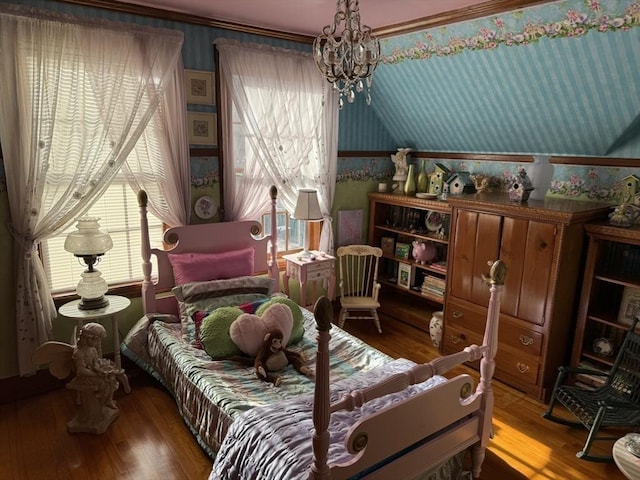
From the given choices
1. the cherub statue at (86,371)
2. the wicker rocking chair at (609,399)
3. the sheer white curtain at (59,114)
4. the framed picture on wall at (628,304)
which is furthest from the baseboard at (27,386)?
the framed picture on wall at (628,304)

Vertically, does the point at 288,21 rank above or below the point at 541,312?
above

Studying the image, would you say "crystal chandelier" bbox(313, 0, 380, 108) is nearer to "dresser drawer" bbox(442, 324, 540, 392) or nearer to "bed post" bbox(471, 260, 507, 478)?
"bed post" bbox(471, 260, 507, 478)

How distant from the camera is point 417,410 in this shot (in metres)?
1.89

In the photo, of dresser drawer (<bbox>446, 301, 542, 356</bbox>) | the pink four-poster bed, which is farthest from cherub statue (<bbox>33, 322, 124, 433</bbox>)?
dresser drawer (<bbox>446, 301, 542, 356</bbox>)

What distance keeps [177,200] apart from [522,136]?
2.80 meters

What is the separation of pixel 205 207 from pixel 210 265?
0.50 meters

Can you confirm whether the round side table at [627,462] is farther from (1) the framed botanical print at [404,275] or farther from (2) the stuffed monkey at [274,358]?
(1) the framed botanical print at [404,275]

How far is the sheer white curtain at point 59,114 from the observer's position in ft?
9.37

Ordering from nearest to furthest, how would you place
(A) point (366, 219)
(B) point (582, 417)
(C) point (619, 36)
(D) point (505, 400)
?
(C) point (619, 36) → (B) point (582, 417) → (D) point (505, 400) → (A) point (366, 219)

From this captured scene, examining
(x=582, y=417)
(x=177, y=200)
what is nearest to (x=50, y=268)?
(x=177, y=200)

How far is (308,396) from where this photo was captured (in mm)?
2332

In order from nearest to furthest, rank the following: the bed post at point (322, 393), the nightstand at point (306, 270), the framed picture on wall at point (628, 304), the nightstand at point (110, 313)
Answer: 1. the bed post at point (322, 393)
2. the nightstand at point (110, 313)
3. the framed picture on wall at point (628, 304)
4. the nightstand at point (306, 270)

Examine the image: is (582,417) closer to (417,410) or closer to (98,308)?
(417,410)

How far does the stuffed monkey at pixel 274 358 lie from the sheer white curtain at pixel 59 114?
1.53m
